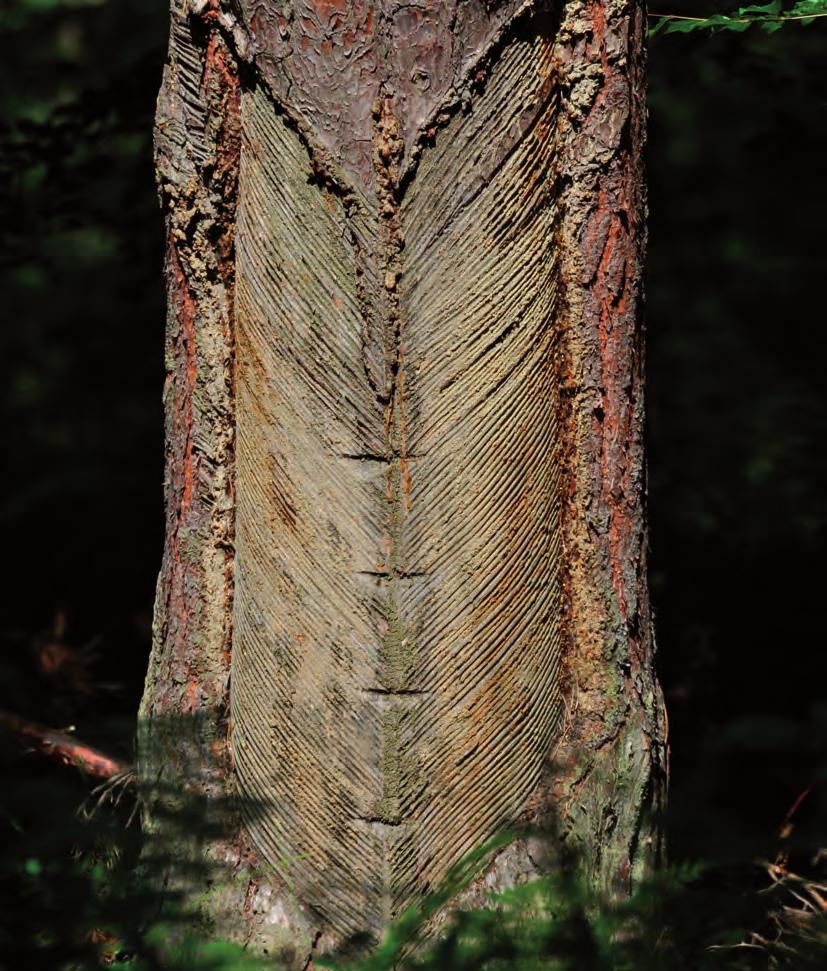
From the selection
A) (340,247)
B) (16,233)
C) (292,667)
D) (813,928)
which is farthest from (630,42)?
(16,233)

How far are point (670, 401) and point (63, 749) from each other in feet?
7.71

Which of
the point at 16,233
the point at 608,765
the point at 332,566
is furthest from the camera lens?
the point at 16,233

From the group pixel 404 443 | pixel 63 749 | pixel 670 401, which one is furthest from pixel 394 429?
pixel 670 401

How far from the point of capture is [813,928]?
286 cm

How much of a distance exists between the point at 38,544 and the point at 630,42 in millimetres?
3436

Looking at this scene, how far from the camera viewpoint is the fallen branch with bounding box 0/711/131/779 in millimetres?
3422

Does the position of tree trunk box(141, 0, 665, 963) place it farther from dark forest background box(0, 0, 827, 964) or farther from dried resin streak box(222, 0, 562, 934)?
dark forest background box(0, 0, 827, 964)

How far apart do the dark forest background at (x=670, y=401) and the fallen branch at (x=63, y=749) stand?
106mm

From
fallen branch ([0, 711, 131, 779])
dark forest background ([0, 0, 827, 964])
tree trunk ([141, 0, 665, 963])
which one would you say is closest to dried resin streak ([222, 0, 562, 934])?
tree trunk ([141, 0, 665, 963])

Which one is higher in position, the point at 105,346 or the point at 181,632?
the point at 105,346

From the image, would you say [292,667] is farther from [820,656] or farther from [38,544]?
[38,544]

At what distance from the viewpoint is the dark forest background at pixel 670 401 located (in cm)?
396

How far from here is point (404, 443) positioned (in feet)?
7.77

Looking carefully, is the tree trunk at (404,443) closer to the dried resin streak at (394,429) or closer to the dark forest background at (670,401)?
the dried resin streak at (394,429)
